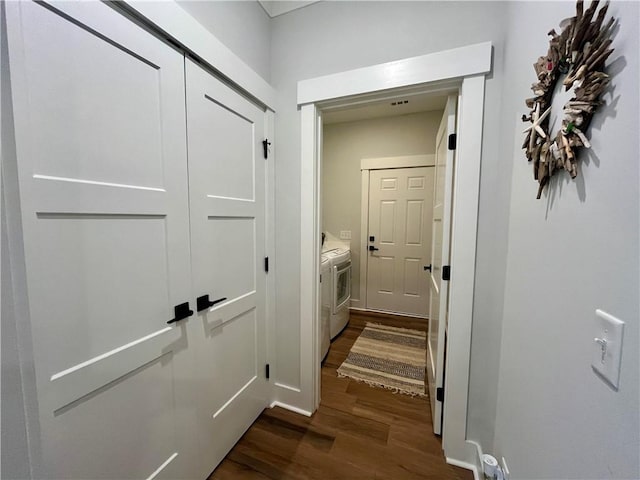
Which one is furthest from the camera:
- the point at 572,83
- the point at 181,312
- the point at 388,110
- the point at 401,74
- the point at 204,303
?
the point at 388,110

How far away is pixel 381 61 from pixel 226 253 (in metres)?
1.42

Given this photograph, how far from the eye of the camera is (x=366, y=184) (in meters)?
3.57

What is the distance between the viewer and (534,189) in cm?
89

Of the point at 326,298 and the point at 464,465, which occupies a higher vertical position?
the point at 326,298

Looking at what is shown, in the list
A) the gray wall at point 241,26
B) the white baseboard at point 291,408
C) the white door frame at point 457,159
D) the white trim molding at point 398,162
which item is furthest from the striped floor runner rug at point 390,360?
the gray wall at point 241,26

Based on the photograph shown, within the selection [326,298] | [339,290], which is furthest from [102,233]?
[339,290]

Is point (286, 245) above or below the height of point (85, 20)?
→ below

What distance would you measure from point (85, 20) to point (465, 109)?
1559 mm

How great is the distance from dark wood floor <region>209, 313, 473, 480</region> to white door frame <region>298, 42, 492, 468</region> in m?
0.20

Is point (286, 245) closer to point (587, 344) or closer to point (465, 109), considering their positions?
point (465, 109)

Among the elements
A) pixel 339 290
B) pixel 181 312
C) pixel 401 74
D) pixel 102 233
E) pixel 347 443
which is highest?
pixel 401 74

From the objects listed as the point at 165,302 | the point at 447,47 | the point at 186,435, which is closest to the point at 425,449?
the point at 186,435

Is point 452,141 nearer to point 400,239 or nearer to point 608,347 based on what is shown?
point 608,347

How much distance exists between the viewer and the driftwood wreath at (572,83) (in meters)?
0.54
